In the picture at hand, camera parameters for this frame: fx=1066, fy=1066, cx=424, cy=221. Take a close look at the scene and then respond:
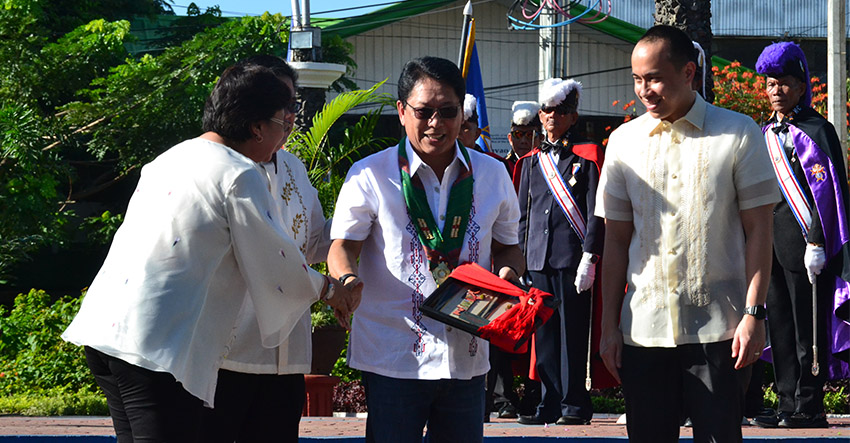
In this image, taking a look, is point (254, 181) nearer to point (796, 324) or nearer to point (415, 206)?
point (415, 206)

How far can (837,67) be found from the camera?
44.0ft

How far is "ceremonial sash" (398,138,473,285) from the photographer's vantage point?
3.98 metres

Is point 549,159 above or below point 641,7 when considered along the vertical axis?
below

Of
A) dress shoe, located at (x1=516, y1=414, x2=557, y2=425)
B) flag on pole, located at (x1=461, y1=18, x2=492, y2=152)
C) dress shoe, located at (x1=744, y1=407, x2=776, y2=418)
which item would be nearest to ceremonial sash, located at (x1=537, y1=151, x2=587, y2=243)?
dress shoe, located at (x1=516, y1=414, x2=557, y2=425)

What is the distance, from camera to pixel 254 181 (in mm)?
3566

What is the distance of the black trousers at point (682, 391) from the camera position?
12.4 ft

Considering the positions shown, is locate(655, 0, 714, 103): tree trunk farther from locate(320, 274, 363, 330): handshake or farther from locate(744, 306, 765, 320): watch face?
locate(320, 274, 363, 330): handshake

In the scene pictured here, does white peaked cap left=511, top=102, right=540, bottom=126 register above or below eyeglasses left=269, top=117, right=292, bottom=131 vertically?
above

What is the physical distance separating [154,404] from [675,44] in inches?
87.4

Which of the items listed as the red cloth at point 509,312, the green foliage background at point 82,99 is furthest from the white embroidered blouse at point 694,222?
the green foliage background at point 82,99

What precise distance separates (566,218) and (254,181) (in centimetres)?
373

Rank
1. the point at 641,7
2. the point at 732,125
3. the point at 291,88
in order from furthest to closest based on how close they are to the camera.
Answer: the point at 641,7 → the point at 291,88 → the point at 732,125

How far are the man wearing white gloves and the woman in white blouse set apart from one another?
11.4 feet

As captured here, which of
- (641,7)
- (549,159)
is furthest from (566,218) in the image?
(641,7)
